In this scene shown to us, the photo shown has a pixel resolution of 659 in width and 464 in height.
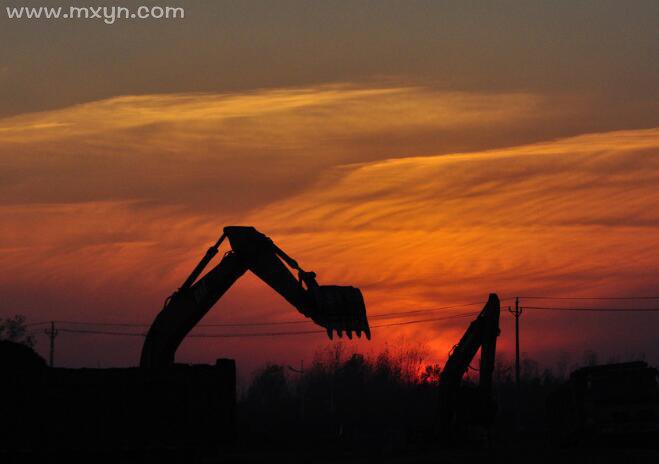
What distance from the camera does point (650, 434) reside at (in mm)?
37375

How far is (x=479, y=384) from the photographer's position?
47.6 metres

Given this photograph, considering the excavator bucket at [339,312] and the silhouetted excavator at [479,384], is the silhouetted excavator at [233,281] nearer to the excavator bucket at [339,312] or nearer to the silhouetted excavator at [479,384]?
the excavator bucket at [339,312]

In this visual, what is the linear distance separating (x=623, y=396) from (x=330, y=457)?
31.5 ft

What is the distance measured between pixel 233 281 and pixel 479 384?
58.9 ft

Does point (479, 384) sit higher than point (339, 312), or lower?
lower

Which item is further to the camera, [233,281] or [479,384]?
[479,384]

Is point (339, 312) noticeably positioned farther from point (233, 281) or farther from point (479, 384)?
point (479, 384)

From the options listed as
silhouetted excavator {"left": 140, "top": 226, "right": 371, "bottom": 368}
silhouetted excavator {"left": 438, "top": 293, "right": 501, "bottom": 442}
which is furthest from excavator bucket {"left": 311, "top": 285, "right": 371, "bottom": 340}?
silhouetted excavator {"left": 438, "top": 293, "right": 501, "bottom": 442}

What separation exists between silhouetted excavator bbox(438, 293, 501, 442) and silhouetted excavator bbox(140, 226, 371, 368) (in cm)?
1546

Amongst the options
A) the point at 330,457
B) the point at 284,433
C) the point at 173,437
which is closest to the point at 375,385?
the point at 284,433

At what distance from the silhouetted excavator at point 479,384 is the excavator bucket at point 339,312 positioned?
15.2 metres

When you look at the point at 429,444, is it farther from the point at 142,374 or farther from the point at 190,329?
the point at 142,374

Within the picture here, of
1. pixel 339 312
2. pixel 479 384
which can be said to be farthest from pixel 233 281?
pixel 479 384

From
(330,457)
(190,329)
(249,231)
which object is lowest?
(330,457)
